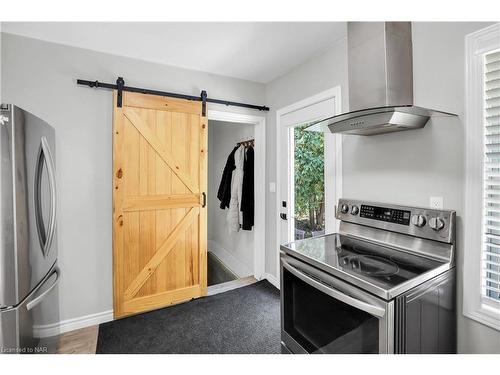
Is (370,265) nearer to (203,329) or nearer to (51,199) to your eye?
(203,329)

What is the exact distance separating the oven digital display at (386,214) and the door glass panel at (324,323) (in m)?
0.65

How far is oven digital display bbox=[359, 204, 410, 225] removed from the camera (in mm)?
1466

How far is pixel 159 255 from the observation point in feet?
7.63

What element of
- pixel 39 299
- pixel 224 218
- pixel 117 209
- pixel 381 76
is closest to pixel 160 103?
pixel 117 209

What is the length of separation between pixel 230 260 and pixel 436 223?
2797 mm

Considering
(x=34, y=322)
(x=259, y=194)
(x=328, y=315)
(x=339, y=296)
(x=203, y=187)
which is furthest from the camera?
(x=259, y=194)

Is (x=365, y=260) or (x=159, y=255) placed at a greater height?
(x=365, y=260)

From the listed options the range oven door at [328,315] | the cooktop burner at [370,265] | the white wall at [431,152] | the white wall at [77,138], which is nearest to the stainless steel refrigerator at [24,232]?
the white wall at [77,138]

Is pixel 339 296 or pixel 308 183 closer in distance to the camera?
pixel 339 296

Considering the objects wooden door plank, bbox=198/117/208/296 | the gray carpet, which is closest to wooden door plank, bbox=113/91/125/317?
the gray carpet

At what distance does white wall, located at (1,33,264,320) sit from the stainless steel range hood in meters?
1.79
